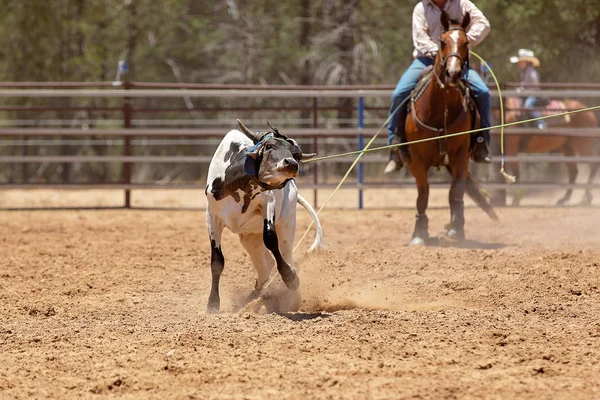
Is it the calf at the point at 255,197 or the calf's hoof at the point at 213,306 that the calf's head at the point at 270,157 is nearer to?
the calf at the point at 255,197

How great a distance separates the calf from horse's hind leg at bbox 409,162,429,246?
329 cm

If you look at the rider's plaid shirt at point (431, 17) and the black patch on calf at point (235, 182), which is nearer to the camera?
the black patch on calf at point (235, 182)

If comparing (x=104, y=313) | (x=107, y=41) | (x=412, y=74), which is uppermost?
(x=107, y=41)

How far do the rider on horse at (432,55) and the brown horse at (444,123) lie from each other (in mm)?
128

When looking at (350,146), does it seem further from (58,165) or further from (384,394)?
(384,394)

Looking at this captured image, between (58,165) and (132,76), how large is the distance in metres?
3.55

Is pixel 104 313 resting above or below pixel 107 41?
below

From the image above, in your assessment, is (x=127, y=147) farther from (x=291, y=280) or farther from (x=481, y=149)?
(x=291, y=280)

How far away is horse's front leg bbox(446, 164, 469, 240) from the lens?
9391 millimetres

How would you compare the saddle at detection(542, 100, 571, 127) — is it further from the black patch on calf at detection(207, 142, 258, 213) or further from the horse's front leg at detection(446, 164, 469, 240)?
the black patch on calf at detection(207, 142, 258, 213)

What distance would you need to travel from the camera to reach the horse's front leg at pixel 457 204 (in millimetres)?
9391

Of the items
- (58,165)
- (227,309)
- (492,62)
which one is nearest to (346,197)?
(492,62)

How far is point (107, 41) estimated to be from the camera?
24.8 metres

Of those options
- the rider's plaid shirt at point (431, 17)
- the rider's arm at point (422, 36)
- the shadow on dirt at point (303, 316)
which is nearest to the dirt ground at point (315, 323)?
the shadow on dirt at point (303, 316)
